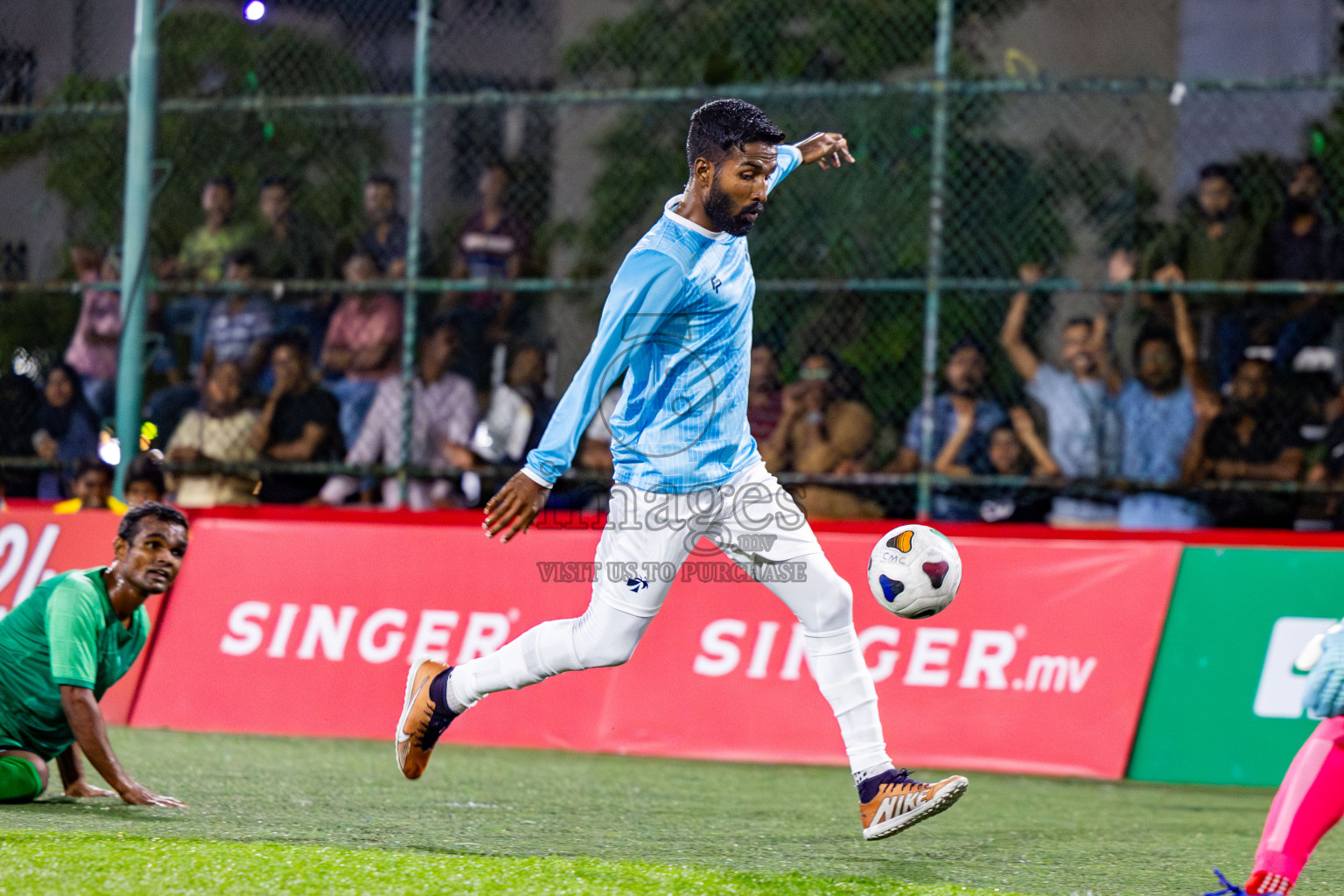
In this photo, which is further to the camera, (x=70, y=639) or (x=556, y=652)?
(x=70, y=639)

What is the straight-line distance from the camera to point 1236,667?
316 inches

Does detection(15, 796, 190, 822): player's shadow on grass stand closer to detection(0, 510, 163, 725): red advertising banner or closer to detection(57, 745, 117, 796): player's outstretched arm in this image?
detection(57, 745, 117, 796): player's outstretched arm

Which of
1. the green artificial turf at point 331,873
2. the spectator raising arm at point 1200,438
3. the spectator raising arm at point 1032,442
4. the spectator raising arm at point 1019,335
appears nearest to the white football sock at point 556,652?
the green artificial turf at point 331,873

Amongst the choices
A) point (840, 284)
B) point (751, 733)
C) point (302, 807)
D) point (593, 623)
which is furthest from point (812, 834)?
point (840, 284)

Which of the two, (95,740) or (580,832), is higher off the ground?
(95,740)

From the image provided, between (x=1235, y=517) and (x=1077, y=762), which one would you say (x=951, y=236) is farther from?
(x=1077, y=762)

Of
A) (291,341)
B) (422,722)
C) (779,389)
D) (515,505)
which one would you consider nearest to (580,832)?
(422,722)

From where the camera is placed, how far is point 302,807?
6.03 m

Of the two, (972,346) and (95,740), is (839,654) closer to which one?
(95,740)

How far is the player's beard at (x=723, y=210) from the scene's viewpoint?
5211 millimetres

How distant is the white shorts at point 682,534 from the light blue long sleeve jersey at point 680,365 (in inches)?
2.3

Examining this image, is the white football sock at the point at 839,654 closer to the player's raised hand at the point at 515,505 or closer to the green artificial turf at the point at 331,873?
the green artificial turf at the point at 331,873

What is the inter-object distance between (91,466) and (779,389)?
4.41 meters

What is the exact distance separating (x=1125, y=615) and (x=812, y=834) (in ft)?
10.0
